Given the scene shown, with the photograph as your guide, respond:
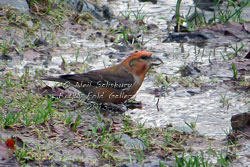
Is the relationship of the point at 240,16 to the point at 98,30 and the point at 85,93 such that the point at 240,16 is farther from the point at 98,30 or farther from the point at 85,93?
the point at 85,93

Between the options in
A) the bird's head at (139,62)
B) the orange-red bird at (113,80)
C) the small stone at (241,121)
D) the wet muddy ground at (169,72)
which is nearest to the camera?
the small stone at (241,121)

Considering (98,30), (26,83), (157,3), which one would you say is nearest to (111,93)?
(26,83)

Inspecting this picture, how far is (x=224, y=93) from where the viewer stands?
6.38m

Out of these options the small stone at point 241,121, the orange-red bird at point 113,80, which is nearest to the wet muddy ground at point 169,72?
the small stone at point 241,121

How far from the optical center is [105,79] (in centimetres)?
613

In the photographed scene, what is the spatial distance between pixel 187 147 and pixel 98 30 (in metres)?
4.79

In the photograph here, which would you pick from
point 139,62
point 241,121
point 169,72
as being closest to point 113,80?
point 139,62

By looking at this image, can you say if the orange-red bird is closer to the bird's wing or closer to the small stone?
the bird's wing

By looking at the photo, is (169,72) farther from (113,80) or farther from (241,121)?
(241,121)

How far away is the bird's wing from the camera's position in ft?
19.8

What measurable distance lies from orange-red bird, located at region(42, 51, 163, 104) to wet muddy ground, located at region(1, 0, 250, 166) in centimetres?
25

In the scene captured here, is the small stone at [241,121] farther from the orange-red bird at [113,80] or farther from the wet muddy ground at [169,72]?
the orange-red bird at [113,80]

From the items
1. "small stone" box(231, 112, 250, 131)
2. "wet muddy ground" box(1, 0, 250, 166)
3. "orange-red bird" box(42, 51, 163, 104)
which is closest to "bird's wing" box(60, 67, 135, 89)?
"orange-red bird" box(42, 51, 163, 104)

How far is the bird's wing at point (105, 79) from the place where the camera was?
6031 mm
